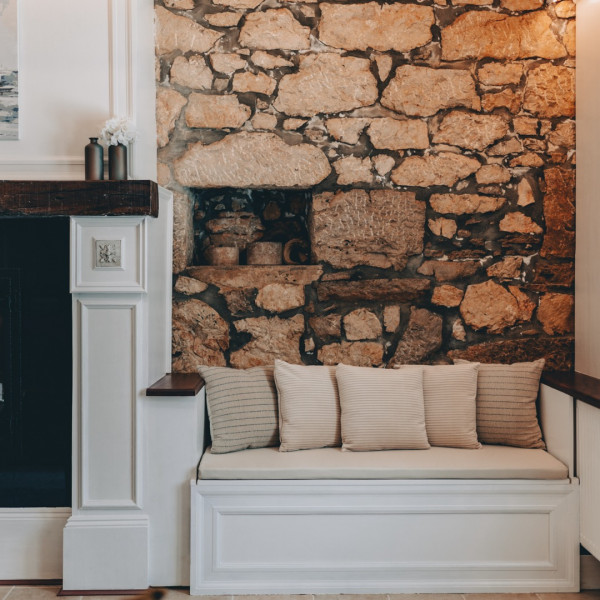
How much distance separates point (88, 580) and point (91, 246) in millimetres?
1404

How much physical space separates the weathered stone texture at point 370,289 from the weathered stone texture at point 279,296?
12 cm

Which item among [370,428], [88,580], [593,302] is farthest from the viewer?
[593,302]

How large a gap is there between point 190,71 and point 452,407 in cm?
213

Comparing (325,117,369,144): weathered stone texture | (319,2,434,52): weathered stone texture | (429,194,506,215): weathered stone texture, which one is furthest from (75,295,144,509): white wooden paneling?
(319,2,434,52): weathered stone texture

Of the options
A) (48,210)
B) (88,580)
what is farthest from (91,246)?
(88,580)

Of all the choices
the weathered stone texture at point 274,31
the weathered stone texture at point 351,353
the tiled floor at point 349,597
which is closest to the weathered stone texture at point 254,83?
the weathered stone texture at point 274,31

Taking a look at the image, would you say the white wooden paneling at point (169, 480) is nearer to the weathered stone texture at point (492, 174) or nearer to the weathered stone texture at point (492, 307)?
the weathered stone texture at point (492, 307)

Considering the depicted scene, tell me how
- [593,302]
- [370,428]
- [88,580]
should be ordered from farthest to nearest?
[593,302] → [370,428] → [88,580]

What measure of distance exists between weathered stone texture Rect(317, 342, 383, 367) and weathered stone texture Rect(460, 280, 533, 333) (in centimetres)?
51

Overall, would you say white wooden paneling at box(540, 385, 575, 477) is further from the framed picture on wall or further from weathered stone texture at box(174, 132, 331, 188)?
the framed picture on wall

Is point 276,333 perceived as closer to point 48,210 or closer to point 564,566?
point 48,210

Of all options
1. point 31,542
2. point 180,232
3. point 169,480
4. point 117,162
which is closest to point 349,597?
point 169,480

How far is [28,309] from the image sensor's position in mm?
2809

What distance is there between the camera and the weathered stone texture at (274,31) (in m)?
3.21
